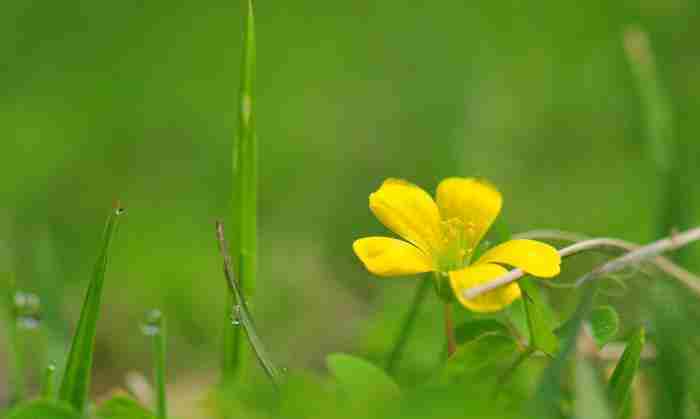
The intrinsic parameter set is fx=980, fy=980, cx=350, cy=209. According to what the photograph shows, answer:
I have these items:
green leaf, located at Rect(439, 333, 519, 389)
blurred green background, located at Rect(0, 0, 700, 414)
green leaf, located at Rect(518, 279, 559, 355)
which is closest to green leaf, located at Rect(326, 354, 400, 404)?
green leaf, located at Rect(439, 333, 519, 389)

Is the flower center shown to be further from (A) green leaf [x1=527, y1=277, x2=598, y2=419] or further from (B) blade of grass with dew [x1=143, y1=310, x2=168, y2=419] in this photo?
(B) blade of grass with dew [x1=143, y1=310, x2=168, y2=419]

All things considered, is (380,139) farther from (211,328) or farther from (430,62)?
(211,328)

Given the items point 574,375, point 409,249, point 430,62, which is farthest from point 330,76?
point 574,375

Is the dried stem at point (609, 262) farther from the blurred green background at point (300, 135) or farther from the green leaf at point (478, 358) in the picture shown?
the blurred green background at point (300, 135)

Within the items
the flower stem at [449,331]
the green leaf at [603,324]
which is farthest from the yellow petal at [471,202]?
the green leaf at [603,324]

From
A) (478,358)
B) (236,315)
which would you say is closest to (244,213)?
(236,315)

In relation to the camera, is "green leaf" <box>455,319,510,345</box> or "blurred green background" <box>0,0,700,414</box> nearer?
"green leaf" <box>455,319,510,345</box>
